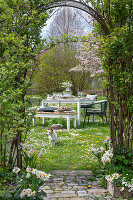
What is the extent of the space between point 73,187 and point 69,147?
248 centimetres

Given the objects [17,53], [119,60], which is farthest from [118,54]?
[17,53]

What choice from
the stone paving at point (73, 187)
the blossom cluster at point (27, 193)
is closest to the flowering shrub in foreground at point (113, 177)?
the stone paving at point (73, 187)

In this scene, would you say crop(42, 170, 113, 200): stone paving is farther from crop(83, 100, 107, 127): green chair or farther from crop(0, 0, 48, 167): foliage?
crop(83, 100, 107, 127): green chair

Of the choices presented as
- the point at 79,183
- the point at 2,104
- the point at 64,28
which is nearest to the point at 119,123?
the point at 79,183

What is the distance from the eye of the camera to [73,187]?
3.45 m

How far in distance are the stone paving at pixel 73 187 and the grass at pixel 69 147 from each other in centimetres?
31

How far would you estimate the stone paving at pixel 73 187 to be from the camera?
3105 millimetres

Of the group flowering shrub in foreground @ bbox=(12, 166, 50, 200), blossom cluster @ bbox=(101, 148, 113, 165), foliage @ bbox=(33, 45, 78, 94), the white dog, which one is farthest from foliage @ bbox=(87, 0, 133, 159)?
foliage @ bbox=(33, 45, 78, 94)

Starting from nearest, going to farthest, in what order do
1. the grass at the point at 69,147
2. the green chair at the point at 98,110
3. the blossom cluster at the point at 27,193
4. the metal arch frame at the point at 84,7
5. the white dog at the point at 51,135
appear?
the blossom cluster at the point at 27,193, the metal arch frame at the point at 84,7, the grass at the point at 69,147, the white dog at the point at 51,135, the green chair at the point at 98,110

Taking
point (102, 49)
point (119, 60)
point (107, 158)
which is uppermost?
point (102, 49)

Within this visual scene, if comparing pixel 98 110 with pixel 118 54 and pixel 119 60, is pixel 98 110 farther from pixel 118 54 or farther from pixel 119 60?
pixel 118 54

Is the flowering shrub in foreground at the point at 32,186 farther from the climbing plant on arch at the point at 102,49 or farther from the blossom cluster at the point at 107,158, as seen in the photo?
the blossom cluster at the point at 107,158

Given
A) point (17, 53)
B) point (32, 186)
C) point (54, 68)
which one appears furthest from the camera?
point (54, 68)

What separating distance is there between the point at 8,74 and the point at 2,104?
483mm
